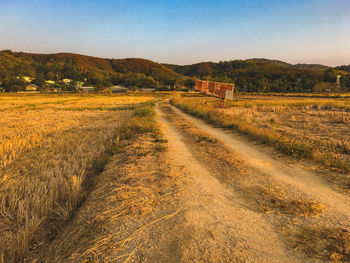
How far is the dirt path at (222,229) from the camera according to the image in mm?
3043

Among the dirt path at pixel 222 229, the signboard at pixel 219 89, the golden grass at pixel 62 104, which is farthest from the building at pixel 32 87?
the dirt path at pixel 222 229

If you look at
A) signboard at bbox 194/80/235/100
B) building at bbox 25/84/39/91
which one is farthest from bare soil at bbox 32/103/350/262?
building at bbox 25/84/39/91

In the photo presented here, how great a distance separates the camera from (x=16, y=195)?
4883 mm

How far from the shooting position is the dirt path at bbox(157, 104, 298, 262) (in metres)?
3.04

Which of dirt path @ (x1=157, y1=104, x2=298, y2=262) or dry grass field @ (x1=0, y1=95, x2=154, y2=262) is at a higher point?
dirt path @ (x1=157, y1=104, x2=298, y2=262)

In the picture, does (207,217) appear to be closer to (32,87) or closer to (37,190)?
(37,190)

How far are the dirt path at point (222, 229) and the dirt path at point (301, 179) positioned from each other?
1.59m

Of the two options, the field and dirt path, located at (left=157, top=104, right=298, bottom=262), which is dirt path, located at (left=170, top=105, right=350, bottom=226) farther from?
dirt path, located at (left=157, top=104, right=298, bottom=262)

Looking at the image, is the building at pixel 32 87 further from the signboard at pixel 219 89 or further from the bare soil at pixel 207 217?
the bare soil at pixel 207 217

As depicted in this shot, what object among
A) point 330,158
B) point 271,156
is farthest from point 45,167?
point 330,158

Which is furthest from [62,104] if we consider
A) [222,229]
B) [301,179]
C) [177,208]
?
[222,229]

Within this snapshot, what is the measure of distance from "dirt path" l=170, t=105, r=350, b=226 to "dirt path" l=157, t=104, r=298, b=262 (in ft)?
5.23

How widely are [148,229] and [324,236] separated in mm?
3157

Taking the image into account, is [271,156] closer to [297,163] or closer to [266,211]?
[297,163]
